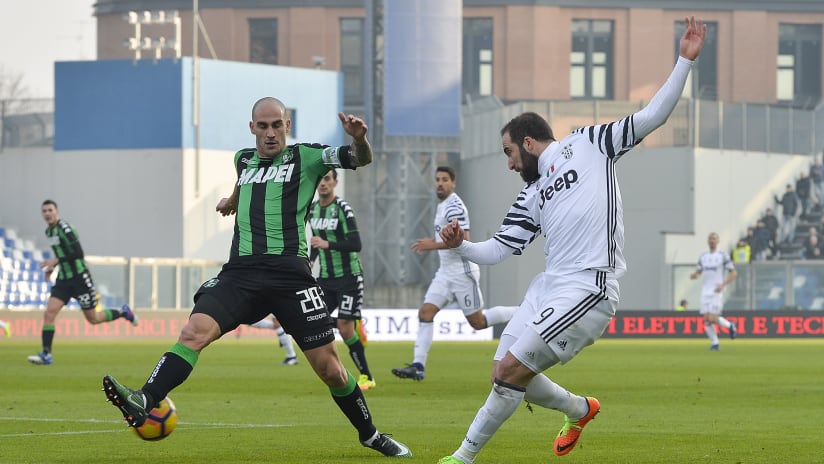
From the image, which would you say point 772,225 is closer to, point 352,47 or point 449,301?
point 352,47

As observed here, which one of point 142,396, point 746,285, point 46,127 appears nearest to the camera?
point 142,396

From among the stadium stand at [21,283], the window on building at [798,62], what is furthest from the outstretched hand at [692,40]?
the window on building at [798,62]

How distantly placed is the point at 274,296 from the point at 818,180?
4463 centimetres

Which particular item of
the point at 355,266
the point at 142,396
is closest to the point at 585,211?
the point at 142,396

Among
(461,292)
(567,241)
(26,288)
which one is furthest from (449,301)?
(26,288)

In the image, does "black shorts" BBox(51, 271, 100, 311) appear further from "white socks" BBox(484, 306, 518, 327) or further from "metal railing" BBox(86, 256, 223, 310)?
"metal railing" BBox(86, 256, 223, 310)

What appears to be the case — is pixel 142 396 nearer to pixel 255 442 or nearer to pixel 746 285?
pixel 255 442

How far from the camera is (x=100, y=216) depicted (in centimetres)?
5522

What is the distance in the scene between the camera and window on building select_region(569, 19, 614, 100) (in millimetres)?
71938

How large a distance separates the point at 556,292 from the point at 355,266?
32.7ft

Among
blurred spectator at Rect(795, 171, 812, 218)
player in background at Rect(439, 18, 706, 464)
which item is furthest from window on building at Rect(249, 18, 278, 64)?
player in background at Rect(439, 18, 706, 464)

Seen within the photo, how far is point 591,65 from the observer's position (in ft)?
236

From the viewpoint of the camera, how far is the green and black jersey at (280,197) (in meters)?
10.6

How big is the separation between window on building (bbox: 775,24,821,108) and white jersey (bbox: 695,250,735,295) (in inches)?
1478
